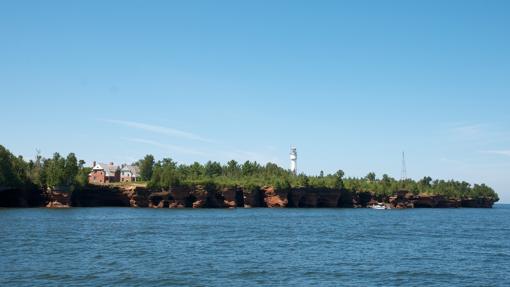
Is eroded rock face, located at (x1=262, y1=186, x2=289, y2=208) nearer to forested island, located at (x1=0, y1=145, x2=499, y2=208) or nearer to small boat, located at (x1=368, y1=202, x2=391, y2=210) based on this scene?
forested island, located at (x1=0, y1=145, x2=499, y2=208)

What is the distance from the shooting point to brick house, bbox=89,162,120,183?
7131 inches

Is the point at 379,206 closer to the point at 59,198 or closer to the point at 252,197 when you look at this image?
the point at 252,197

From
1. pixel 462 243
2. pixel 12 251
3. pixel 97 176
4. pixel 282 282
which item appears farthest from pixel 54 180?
pixel 282 282

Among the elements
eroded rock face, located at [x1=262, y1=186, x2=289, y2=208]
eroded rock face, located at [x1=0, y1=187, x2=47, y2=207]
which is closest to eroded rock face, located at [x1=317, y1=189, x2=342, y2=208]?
eroded rock face, located at [x1=262, y1=186, x2=289, y2=208]

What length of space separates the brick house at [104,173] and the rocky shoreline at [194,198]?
42.4m

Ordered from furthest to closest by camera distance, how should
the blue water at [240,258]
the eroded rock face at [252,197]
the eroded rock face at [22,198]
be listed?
the eroded rock face at [252,197], the eroded rock face at [22,198], the blue water at [240,258]

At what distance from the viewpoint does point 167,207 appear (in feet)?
463

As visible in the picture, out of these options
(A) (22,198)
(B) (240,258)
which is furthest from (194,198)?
(B) (240,258)

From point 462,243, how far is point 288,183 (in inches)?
4023

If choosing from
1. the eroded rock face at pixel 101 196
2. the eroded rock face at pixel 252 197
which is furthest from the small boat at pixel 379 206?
the eroded rock face at pixel 101 196

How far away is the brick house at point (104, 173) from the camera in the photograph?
18112 cm

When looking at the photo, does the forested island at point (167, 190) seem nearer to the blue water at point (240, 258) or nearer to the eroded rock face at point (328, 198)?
the eroded rock face at point (328, 198)

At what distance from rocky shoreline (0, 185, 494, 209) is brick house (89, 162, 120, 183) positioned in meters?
42.4

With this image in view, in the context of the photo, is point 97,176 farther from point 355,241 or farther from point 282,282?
point 282,282
